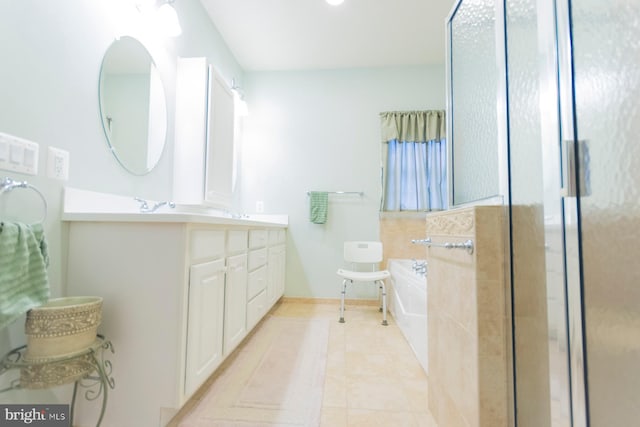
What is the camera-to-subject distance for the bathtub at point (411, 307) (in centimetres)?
164

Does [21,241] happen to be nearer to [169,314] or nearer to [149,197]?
[169,314]

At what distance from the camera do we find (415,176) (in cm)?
299

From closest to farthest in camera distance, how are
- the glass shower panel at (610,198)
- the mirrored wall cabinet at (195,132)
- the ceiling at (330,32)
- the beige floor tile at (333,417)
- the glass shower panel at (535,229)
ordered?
the glass shower panel at (610,198) → the glass shower panel at (535,229) → the beige floor tile at (333,417) → the mirrored wall cabinet at (195,132) → the ceiling at (330,32)

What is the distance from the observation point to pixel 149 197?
165 cm

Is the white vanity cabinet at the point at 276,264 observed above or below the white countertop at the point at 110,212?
below

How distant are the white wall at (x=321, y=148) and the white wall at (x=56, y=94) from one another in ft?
5.60

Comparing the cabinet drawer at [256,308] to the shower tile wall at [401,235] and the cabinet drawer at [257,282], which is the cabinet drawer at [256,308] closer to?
the cabinet drawer at [257,282]

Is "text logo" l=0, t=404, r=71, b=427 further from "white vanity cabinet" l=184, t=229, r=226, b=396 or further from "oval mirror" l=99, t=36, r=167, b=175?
"oval mirror" l=99, t=36, r=167, b=175

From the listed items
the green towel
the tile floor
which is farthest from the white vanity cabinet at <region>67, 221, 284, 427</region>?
the green towel

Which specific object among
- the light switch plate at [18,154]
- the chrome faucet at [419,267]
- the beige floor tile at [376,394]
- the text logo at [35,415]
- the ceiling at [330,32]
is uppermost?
the ceiling at [330,32]

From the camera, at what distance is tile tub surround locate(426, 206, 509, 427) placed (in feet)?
2.72

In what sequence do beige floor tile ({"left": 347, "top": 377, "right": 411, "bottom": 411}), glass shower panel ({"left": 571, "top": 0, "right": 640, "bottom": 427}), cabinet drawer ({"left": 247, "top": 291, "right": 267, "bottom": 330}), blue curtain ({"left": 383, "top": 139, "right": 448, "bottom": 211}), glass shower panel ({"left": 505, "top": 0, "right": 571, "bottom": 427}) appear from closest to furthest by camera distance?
glass shower panel ({"left": 571, "top": 0, "right": 640, "bottom": 427})
glass shower panel ({"left": 505, "top": 0, "right": 571, "bottom": 427})
beige floor tile ({"left": 347, "top": 377, "right": 411, "bottom": 411})
cabinet drawer ({"left": 247, "top": 291, "right": 267, "bottom": 330})
blue curtain ({"left": 383, "top": 139, "right": 448, "bottom": 211})

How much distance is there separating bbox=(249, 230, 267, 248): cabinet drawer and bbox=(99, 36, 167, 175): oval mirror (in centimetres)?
73

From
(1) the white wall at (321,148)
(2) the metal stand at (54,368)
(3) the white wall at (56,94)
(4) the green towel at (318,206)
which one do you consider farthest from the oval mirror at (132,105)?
(4) the green towel at (318,206)
